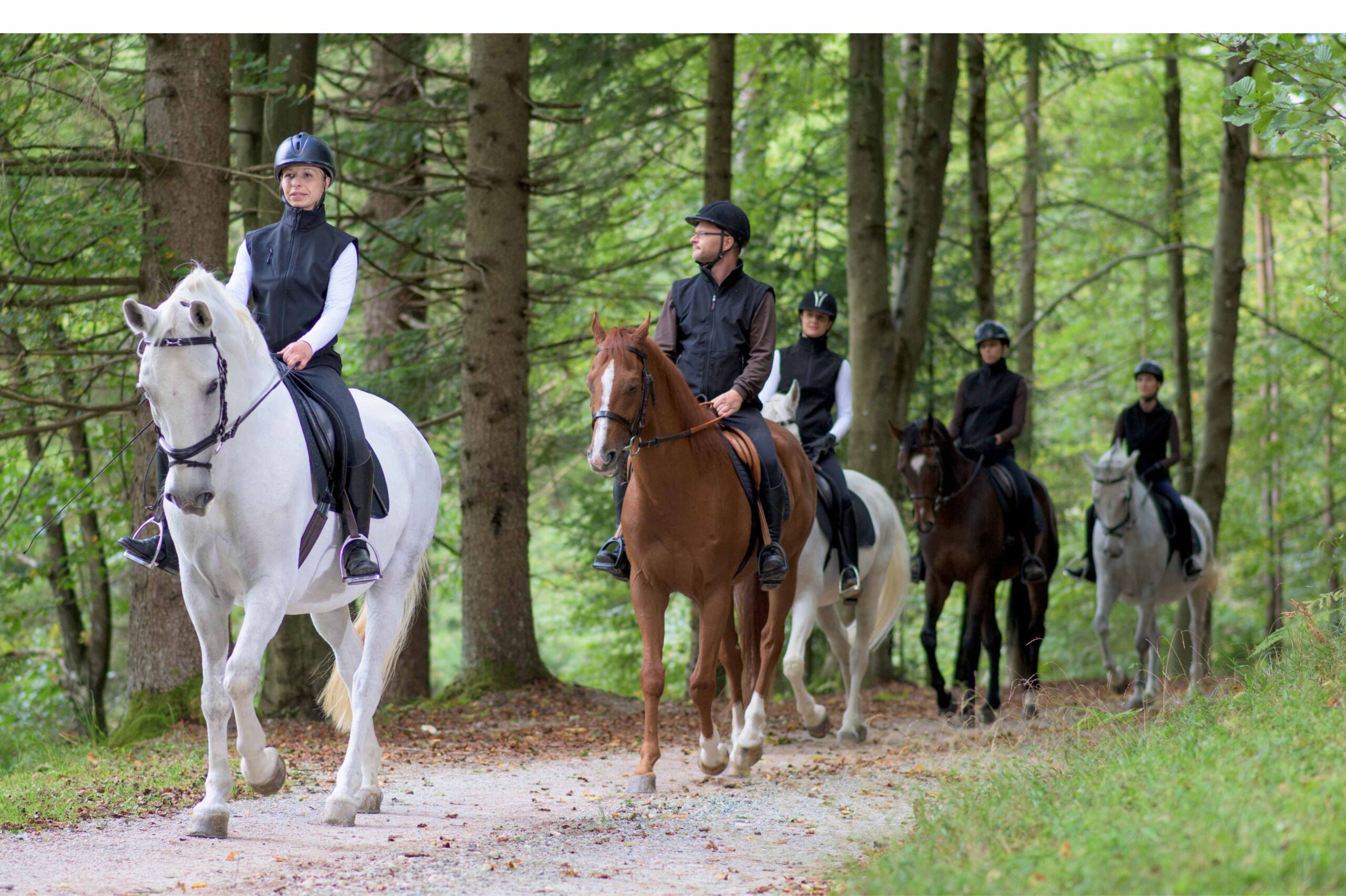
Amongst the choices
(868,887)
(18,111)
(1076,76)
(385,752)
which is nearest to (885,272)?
(1076,76)

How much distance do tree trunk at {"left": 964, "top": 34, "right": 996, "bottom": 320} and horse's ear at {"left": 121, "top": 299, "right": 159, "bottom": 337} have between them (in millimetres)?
13767

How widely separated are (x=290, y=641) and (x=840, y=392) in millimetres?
5091

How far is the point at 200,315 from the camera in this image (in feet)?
17.2

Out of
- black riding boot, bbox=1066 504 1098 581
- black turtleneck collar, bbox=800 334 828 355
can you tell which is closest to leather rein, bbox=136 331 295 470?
black turtleneck collar, bbox=800 334 828 355

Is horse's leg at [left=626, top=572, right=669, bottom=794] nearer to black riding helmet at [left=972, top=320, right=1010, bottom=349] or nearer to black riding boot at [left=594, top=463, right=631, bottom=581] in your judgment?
black riding boot at [left=594, top=463, right=631, bottom=581]

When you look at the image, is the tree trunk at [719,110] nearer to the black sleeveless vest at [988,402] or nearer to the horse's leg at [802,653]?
the black sleeveless vest at [988,402]

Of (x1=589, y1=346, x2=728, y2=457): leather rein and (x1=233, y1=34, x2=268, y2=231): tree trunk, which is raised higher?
(x1=233, y1=34, x2=268, y2=231): tree trunk

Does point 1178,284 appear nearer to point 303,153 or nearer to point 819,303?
point 819,303

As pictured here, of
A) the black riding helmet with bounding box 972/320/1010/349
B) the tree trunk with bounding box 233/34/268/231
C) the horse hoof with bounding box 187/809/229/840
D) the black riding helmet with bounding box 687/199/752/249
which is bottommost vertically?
the horse hoof with bounding box 187/809/229/840

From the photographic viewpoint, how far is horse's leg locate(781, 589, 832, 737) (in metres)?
9.01

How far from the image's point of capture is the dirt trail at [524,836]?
4973 mm

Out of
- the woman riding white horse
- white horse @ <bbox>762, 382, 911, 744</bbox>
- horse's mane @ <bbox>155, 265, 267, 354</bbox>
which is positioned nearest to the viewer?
horse's mane @ <bbox>155, 265, 267, 354</bbox>

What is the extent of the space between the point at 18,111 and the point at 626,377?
17.4ft

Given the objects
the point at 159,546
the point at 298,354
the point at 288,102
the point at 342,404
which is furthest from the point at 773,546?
the point at 288,102
